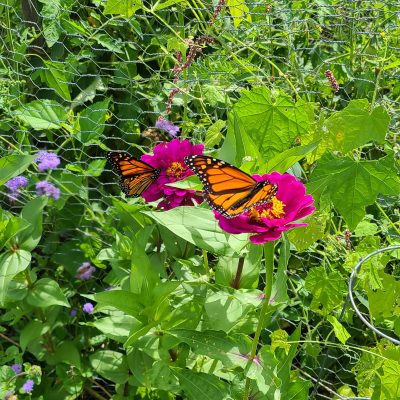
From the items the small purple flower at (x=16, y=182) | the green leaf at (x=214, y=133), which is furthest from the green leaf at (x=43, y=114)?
the green leaf at (x=214, y=133)

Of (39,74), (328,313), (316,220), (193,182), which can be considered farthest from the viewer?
(39,74)

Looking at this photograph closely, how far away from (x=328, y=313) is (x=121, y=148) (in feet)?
2.56

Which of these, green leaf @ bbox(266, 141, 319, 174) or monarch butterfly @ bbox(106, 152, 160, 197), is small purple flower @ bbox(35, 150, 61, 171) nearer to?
monarch butterfly @ bbox(106, 152, 160, 197)

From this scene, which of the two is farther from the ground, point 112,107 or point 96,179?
point 112,107

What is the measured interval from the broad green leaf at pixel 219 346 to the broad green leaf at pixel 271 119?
36cm

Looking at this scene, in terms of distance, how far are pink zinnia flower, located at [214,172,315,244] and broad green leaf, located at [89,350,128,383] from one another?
2.32ft

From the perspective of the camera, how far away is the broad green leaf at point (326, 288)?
1.33 m

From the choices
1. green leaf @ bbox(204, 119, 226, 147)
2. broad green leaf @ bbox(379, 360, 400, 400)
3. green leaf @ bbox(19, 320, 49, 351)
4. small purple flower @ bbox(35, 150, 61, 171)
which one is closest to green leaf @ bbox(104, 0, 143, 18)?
A: green leaf @ bbox(204, 119, 226, 147)

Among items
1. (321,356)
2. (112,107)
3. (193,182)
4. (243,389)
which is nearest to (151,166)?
(193,182)

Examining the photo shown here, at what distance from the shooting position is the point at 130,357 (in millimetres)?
1401

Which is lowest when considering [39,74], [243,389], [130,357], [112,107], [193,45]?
[130,357]

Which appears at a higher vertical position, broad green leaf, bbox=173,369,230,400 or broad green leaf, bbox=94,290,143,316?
broad green leaf, bbox=94,290,143,316

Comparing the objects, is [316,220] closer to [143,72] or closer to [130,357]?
[130,357]

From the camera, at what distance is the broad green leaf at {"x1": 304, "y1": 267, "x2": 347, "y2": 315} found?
1327 millimetres
